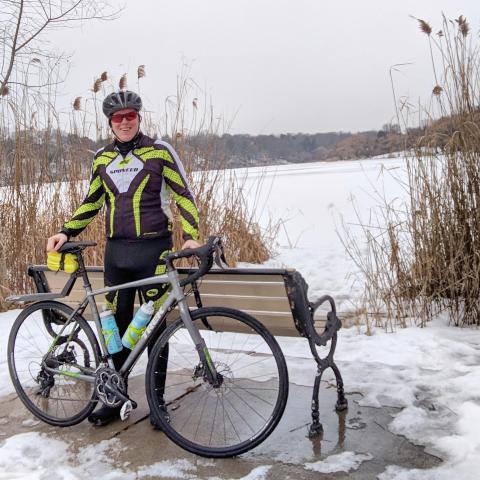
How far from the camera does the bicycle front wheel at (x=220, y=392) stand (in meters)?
2.55

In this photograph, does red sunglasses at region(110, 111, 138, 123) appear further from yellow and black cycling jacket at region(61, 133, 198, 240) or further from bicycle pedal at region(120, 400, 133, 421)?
bicycle pedal at region(120, 400, 133, 421)

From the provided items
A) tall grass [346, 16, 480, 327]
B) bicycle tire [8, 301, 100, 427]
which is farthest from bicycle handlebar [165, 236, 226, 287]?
tall grass [346, 16, 480, 327]

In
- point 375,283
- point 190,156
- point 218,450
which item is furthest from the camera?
point 190,156

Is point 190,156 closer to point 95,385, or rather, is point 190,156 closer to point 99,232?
point 99,232

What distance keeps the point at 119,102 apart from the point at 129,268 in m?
0.82

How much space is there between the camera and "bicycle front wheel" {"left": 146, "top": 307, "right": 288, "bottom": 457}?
→ 255 centimetres

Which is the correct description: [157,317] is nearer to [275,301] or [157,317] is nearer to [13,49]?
[275,301]

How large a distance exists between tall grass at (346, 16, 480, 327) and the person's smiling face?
90.9 inches

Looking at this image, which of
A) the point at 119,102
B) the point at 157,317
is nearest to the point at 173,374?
the point at 157,317

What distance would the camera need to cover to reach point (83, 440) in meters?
2.86

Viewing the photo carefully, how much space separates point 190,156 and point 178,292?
13.0 ft

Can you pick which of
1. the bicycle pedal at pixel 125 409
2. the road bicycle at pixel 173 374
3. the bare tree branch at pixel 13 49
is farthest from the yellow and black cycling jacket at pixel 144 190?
the bare tree branch at pixel 13 49

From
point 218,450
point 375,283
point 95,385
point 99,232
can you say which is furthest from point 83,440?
point 99,232

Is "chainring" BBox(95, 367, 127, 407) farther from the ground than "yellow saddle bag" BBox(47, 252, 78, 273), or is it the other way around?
"yellow saddle bag" BBox(47, 252, 78, 273)
